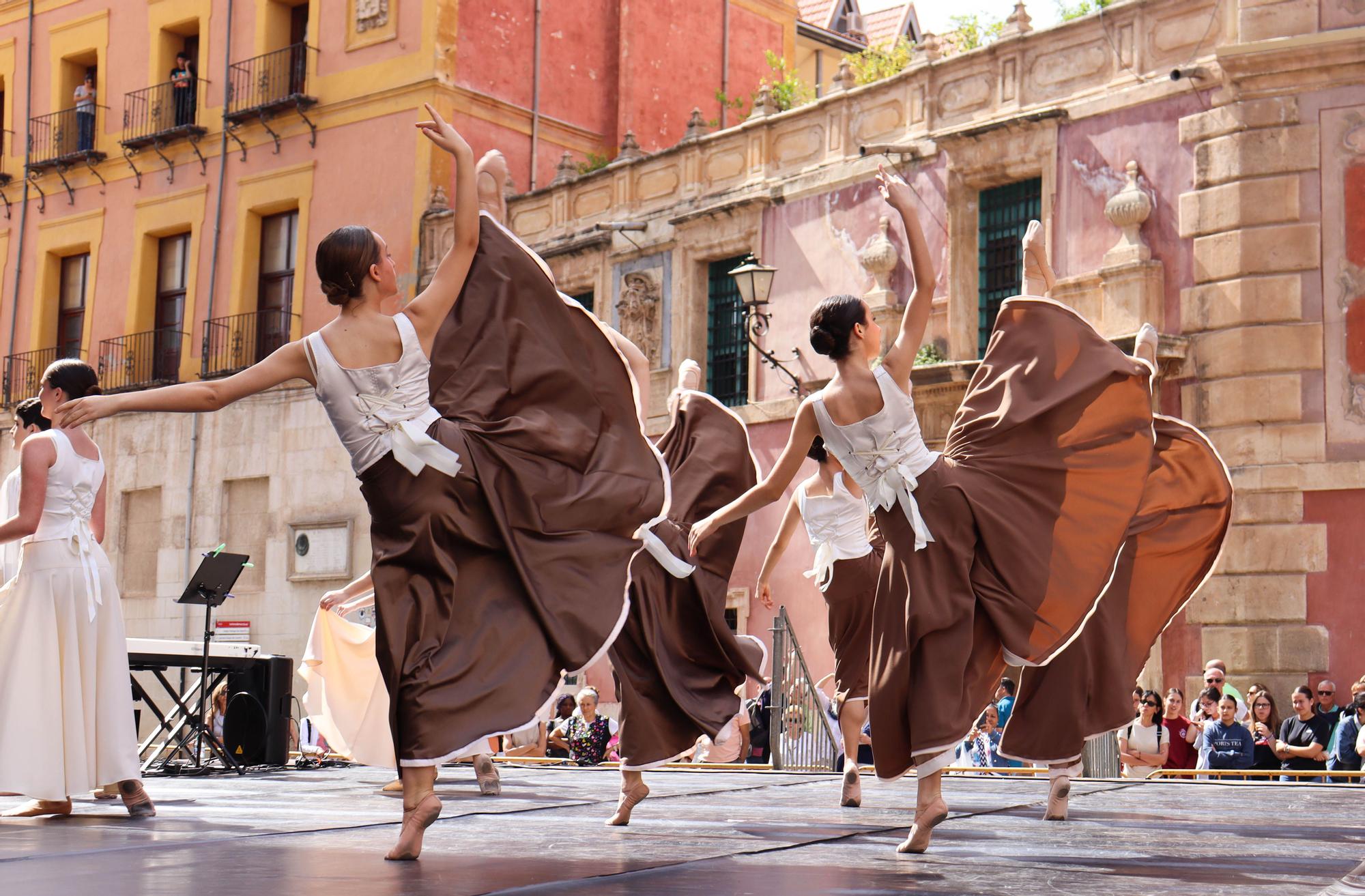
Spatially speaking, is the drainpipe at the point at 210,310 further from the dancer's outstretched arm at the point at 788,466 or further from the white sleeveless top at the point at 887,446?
the white sleeveless top at the point at 887,446

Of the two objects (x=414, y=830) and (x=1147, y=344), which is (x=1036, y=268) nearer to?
(x=1147, y=344)

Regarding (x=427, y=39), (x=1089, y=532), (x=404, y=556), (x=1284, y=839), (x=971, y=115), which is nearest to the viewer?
(x=404, y=556)

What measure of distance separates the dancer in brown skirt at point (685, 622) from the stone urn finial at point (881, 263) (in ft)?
40.5

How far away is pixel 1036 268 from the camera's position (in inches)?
289

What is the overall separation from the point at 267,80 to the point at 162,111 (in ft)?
8.81

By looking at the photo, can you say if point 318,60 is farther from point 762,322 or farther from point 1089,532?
point 1089,532

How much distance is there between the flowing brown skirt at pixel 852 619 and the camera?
353 inches

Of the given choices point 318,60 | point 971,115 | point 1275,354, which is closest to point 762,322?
point 971,115

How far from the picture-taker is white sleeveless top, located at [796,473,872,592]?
9.16 meters

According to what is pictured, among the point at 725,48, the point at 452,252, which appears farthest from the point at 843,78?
the point at 452,252

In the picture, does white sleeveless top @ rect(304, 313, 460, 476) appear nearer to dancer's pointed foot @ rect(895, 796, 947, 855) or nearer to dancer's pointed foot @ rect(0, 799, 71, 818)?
dancer's pointed foot @ rect(895, 796, 947, 855)

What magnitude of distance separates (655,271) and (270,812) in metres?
16.6

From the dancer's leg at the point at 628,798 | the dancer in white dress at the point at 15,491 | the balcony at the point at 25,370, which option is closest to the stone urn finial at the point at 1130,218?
the dancer's leg at the point at 628,798

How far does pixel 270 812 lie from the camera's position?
289 inches
